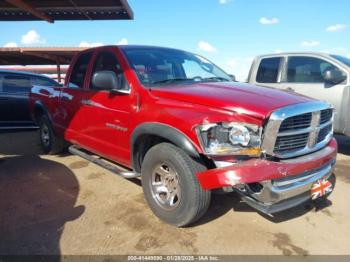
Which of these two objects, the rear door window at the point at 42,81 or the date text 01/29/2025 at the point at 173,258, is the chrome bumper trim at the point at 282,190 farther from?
the rear door window at the point at 42,81

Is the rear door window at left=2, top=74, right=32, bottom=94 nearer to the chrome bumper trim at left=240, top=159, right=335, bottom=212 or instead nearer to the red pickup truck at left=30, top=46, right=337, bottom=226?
the red pickup truck at left=30, top=46, right=337, bottom=226

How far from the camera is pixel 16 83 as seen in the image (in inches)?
314

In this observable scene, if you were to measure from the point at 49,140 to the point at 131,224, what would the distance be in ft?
11.1

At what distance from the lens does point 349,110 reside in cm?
584

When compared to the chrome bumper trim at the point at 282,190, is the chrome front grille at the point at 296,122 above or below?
above

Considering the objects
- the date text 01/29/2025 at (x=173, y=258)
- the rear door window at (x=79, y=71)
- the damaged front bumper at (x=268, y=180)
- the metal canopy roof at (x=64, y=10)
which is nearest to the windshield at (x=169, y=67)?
the rear door window at (x=79, y=71)

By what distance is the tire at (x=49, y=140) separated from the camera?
598 centimetres

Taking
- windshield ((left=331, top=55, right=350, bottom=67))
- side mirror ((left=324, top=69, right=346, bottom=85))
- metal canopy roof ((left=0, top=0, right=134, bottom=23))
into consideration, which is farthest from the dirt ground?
metal canopy roof ((left=0, top=0, right=134, bottom=23))

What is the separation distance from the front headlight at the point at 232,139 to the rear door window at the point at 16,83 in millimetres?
→ 6615

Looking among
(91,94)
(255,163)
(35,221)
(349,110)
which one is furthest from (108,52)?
(349,110)

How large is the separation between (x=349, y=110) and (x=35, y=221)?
5.48 meters

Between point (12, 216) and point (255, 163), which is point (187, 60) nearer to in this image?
→ point (255, 163)

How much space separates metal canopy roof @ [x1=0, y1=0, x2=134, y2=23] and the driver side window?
12.3 feet

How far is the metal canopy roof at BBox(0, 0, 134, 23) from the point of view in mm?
7910
